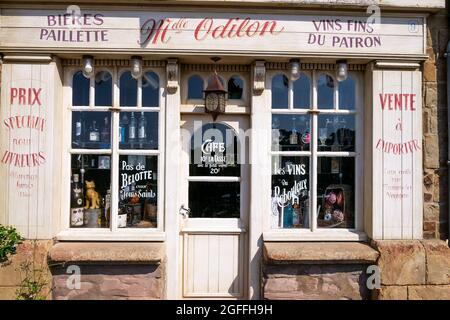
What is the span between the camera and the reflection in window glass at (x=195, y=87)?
15.7ft

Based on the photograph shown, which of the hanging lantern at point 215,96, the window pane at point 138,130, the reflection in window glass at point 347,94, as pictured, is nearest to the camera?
the hanging lantern at point 215,96

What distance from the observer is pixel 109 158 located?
4.64m

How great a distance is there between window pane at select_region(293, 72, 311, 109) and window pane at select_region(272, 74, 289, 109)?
11cm

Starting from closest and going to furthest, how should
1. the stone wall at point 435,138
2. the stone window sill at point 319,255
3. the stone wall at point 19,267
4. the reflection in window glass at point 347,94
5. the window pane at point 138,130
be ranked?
the stone wall at point 19,267 → the stone window sill at point 319,255 → the stone wall at point 435,138 → the window pane at point 138,130 → the reflection in window glass at point 347,94

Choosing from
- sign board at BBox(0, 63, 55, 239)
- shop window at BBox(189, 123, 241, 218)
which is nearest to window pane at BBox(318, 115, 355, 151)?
shop window at BBox(189, 123, 241, 218)

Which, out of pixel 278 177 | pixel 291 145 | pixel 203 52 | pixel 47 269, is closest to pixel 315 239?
pixel 278 177

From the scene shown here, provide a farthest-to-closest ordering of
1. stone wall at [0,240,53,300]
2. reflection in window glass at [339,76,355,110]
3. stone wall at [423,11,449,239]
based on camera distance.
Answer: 1. reflection in window glass at [339,76,355,110]
2. stone wall at [423,11,449,239]
3. stone wall at [0,240,53,300]

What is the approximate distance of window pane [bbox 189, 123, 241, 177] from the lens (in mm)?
4785

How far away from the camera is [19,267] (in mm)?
4230

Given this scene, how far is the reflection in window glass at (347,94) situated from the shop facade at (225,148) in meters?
0.02

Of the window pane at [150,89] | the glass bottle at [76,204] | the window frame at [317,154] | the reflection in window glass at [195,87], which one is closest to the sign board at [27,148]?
the glass bottle at [76,204]

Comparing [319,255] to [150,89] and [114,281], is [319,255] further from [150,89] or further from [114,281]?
[150,89]

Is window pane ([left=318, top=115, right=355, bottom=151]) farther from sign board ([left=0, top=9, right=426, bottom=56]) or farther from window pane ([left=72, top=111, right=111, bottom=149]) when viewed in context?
window pane ([left=72, top=111, right=111, bottom=149])

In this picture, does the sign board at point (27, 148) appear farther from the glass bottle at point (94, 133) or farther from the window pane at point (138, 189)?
the window pane at point (138, 189)
